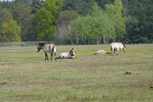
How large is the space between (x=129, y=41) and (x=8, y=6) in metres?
76.7

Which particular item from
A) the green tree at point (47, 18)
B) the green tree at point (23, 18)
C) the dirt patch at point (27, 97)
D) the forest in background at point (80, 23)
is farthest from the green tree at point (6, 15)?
the dirt patch at point (27, 97)

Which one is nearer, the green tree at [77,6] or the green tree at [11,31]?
the green tree at [11,31]

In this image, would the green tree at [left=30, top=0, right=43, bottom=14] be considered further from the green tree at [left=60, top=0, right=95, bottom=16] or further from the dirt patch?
the dirt patch

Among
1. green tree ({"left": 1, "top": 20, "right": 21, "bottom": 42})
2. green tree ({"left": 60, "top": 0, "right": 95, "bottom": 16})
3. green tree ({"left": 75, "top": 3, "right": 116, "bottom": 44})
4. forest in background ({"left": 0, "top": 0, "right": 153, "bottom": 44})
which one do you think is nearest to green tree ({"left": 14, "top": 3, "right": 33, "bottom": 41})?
forest in background ({"left": 0, "top": 0, "right": 153, "bottom": 44})

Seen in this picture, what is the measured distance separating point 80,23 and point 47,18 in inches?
801

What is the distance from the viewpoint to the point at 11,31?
10806 cm

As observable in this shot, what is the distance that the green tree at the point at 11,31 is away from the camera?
107 metres

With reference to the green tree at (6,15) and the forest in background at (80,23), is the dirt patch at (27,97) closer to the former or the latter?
the forest in background at (80,23)

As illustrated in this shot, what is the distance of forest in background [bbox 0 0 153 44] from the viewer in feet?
319

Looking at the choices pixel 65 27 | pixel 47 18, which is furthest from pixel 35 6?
pixel 65 27

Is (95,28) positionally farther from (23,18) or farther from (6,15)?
(6,15)

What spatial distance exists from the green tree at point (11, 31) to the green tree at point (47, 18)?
9.96m

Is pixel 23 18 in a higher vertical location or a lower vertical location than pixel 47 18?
higher

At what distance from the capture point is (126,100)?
25.8ft
